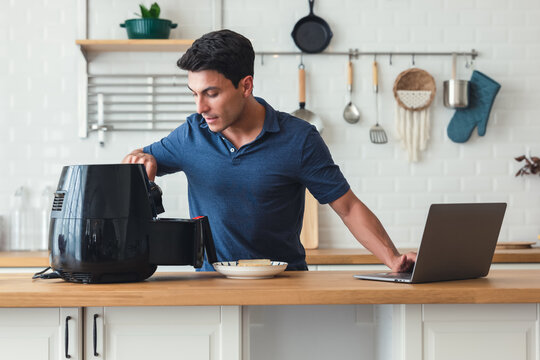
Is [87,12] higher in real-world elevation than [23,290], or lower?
higher

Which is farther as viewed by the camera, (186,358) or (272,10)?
(272,10)

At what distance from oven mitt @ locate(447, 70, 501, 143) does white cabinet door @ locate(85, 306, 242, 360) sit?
261 cm

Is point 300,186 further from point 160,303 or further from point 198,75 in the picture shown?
point 160,303

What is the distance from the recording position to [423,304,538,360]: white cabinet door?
1.79 meters

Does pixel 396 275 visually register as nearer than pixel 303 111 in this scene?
Yes

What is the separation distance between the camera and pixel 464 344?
1796 mm

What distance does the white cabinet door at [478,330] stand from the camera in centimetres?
179

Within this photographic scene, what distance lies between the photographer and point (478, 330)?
70.7 inches

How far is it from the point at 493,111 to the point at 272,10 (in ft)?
4.56

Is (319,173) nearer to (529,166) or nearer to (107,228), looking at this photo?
(107,228)

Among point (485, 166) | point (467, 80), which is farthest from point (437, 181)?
point (467, 80)

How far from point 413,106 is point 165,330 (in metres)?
2.60

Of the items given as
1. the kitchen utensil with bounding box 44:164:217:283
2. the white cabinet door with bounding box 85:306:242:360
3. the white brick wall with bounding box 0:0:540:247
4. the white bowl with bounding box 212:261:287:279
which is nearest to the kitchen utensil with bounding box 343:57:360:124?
the white brick wall with bounding box 0:0:540:247

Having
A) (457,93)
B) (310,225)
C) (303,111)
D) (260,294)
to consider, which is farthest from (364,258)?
(260,294)
